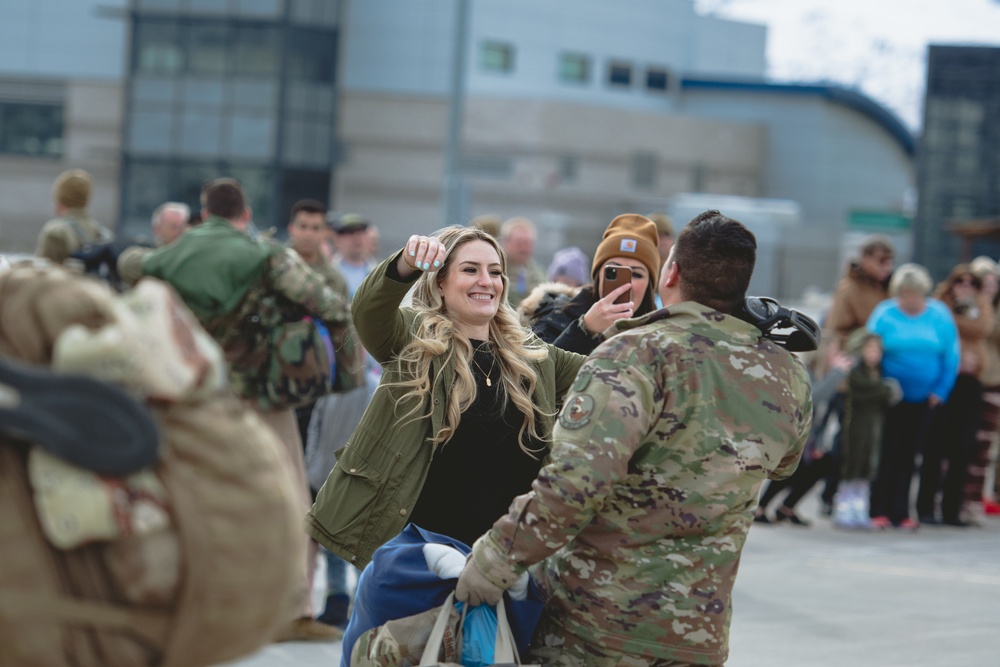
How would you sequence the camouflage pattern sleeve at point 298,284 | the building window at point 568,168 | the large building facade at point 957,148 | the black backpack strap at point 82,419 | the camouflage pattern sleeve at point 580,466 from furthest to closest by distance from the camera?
the building window at point 568,168 → the large building facade at point 957,148 → the camouflage pattern sleeve at point 298,284 → the camouflage pattern sleeve at point 580,466 → the black backpack strap at point 82,419

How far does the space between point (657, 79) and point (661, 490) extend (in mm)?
50928

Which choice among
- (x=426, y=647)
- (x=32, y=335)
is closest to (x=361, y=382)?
(x=426, y=647)

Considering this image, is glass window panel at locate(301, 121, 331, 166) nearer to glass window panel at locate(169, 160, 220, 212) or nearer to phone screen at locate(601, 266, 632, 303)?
glass window panel at locate(169, 160, 220, 212)

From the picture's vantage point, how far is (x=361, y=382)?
291 inches

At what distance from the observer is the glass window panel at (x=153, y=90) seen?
44500mm

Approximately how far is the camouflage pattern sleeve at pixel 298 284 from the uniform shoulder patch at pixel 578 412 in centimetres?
345

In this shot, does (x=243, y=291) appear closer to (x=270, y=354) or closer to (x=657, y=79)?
(x=270, y=354)

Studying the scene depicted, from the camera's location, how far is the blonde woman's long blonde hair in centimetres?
416

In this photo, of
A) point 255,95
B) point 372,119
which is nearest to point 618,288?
point 255,95

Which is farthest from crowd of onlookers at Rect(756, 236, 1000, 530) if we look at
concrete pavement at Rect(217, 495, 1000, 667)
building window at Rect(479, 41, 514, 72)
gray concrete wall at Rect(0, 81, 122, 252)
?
gray concrete wall at Rect(0, 81, 122, 252)

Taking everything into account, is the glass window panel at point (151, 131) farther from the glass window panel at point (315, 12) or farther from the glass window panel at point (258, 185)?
the glass window panel at point (315, 12)

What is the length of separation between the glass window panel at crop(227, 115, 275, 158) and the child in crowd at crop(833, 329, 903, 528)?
35421mm

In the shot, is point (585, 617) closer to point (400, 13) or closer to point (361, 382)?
point (361, 382)

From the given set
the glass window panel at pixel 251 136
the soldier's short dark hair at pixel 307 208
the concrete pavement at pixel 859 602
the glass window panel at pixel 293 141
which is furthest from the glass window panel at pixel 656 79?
the soldier's short dark hair at pixel 307 208
